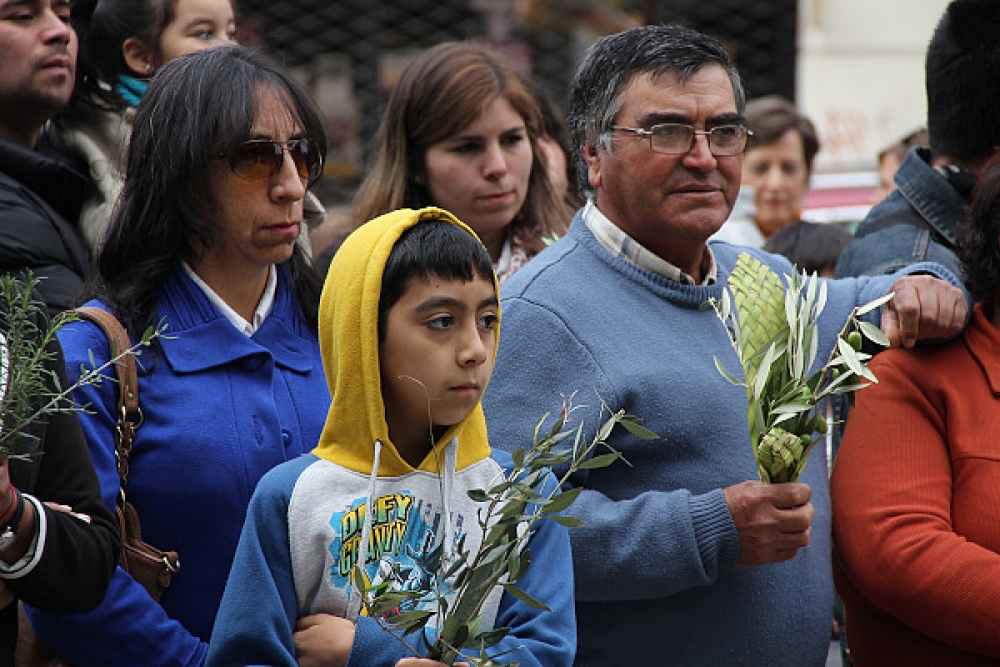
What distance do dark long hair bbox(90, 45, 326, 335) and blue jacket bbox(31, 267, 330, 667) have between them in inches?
2.7

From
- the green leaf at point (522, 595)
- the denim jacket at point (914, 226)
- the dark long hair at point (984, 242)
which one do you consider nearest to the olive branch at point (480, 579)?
the green leaf at point (522, 595)

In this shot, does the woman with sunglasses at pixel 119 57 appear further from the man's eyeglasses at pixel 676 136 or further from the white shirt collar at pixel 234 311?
the man's eyeglasses at pixel 676 136

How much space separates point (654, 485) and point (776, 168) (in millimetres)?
3449

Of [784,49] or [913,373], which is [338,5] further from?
[913,373]

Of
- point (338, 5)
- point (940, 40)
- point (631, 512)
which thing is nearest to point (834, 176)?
point (338, 5)

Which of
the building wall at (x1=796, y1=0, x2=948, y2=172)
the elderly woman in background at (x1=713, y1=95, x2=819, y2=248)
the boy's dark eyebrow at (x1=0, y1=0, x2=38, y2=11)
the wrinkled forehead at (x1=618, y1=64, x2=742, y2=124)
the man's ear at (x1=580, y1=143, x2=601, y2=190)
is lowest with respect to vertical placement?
the building wall at (x1=796, y1=0, x2=948, y2=172)

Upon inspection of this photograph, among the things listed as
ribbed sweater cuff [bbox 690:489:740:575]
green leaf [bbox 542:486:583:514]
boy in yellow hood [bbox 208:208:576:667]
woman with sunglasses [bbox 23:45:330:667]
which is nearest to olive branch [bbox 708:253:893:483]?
ribbed sweater cuff [bbox 690:489:740:575]

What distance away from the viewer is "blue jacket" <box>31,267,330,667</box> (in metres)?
2.54

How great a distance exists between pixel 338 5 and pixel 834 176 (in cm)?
351

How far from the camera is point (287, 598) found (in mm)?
2336

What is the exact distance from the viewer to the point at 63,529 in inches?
90.7

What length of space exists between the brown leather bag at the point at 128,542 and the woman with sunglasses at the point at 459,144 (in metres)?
1.52

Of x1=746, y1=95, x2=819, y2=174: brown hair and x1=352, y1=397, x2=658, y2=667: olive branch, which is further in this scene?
x1=746, y1=95, x2=819, y2=174: brown hair

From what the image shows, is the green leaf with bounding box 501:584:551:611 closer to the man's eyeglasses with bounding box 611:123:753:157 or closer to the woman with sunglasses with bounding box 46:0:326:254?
the man's eyeglasses with bounding box 611:123:753:157
